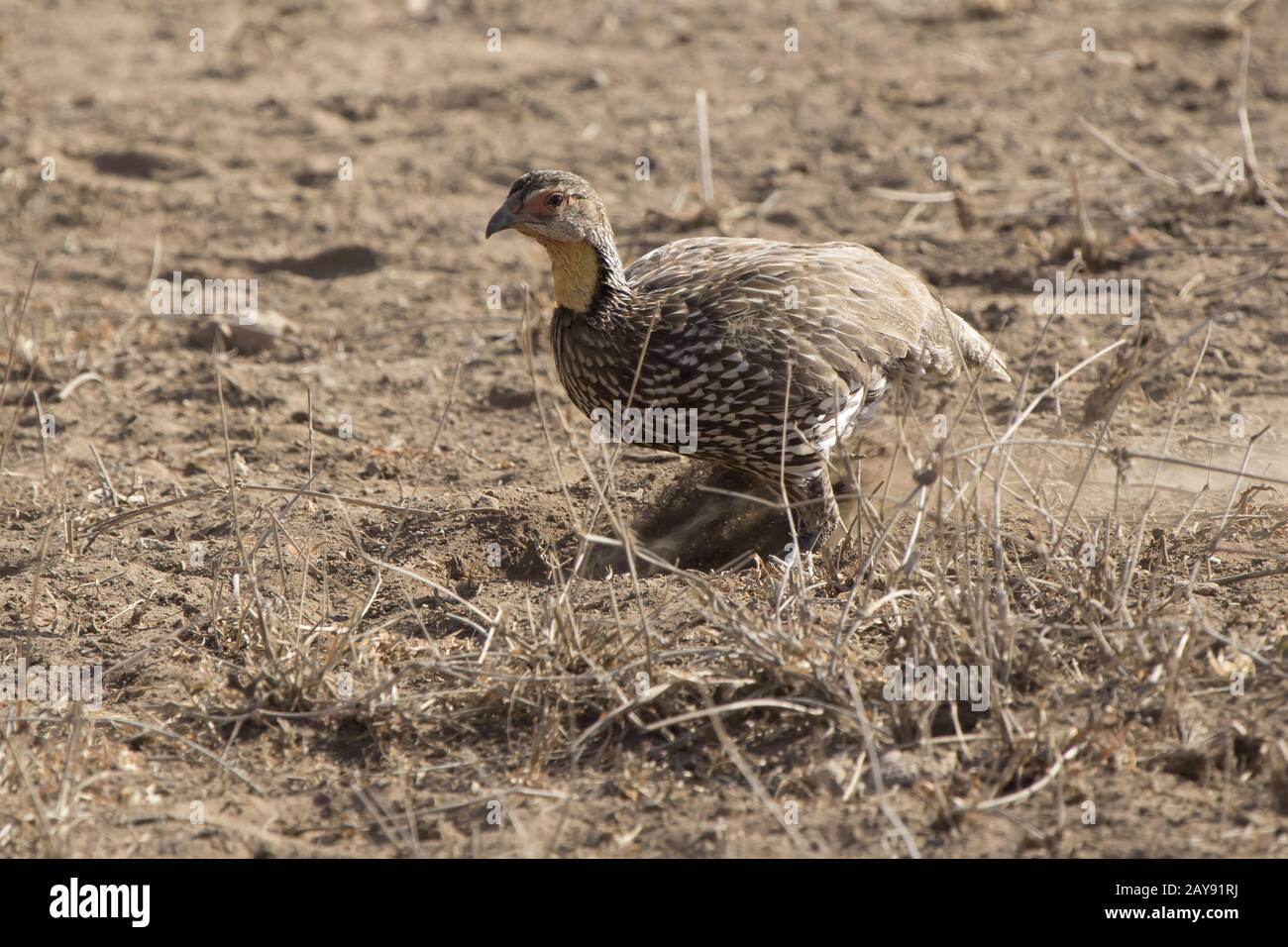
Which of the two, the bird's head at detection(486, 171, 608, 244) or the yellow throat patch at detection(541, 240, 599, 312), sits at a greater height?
the bird's head at detection(486, 171, 608, 244)

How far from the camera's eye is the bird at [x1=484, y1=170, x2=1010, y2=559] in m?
5.51

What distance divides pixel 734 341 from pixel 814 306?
0.39 m

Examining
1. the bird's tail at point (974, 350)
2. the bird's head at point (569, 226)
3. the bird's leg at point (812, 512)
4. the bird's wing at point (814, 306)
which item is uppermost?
the bird's head at point (569, 226)

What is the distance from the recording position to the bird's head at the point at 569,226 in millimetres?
5613

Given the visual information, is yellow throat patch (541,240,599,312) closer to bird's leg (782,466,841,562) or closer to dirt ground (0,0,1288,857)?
dirt ground (0,0,1288,857)

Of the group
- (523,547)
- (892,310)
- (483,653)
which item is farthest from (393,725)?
(892,310)

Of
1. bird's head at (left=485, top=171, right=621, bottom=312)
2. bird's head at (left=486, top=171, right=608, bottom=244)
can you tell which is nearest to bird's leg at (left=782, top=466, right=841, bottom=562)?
bird's head at (left=485, top=171, right=621, bottom=312)

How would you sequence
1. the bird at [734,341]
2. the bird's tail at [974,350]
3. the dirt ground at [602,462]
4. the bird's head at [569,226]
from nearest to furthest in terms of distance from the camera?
1. the dirt ground at [602,462]
2. the bird at [734,341]
3. the bird's head at [569,226]
4. the bird's tail at [974,350]

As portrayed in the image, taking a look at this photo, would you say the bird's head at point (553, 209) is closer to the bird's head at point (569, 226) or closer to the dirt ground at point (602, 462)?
the bird's head at point (569, 226)

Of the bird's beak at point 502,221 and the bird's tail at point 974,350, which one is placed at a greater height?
the bird's beak at point 502,221

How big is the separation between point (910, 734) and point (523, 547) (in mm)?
2063

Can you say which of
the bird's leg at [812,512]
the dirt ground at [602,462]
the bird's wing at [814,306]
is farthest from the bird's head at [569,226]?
the bird's leg at [812,512]

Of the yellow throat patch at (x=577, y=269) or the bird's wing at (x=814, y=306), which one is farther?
the yellow throat patch at (x=577, y=269)
